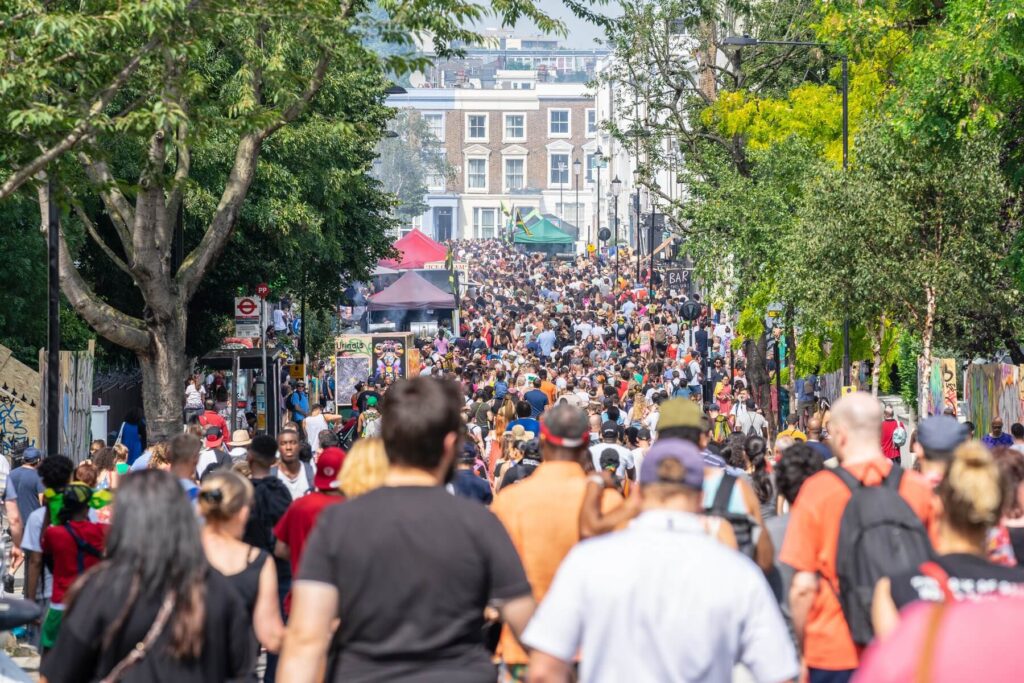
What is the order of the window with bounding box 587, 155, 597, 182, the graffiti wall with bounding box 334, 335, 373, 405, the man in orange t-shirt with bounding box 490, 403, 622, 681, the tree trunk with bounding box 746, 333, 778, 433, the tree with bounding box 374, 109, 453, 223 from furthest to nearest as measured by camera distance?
the tree with bounding box 374, 109, 453, 223, the window with bounding box 587, 155, 597, 182, the tree trunk with bounding box 746, 333, 778, 433, the graffiti wall with bounding box 334, 335, 373, 405, the man in orange t-shirt with bounding box 490, 403, 622, 681

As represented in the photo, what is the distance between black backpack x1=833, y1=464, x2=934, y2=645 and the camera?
5250mm

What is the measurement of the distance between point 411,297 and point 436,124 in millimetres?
124623

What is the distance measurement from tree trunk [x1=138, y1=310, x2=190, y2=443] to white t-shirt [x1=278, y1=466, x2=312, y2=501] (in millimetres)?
8921

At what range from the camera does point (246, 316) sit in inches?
957

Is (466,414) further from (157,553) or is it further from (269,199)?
(157,553)

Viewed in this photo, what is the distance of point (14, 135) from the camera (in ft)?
40.1

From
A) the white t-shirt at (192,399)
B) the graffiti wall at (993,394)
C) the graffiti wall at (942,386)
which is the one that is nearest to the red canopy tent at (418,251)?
the white t-shirt at (192,399)

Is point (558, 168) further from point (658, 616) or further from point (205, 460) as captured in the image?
point (658, 616)

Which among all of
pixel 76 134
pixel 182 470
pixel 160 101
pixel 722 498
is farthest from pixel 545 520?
pixel 76 134

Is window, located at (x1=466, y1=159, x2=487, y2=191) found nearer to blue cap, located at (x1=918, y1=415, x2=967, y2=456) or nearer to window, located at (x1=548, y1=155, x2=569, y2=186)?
window, located at (x1=548, y1=155, x2=569, y2=186)

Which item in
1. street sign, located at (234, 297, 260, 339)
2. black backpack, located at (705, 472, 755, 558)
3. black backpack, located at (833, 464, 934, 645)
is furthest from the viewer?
street sign, located at (234, 297, 260, 339)

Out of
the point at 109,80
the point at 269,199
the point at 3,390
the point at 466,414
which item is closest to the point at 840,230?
the point at 466,414

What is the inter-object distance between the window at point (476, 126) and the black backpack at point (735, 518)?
6206 inches

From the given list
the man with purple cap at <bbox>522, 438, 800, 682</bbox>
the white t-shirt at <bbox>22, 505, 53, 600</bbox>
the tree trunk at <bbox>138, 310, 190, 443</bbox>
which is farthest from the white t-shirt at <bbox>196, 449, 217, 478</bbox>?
the man with purple cap at <bbox>522, 438, 800, 682</bbox>
